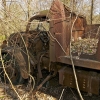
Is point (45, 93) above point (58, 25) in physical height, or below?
below

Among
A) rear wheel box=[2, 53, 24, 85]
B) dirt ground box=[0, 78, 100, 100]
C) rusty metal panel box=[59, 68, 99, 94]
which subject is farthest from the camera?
rear wheel box=[2, 53, 24, 85]

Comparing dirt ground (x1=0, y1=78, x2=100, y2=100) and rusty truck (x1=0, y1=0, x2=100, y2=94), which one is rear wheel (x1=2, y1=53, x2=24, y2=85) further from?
dirt ground (x1=0, y1=78, x2=100, y2=100)

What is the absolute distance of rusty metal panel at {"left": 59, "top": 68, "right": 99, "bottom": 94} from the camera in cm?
302

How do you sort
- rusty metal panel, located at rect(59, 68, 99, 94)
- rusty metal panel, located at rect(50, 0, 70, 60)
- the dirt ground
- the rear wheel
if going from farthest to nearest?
the rear wheel → the dirt ground → rusty metal panel, located at rect(50, 0, 70, 60) → rusty metal panel, located at rect(59, 68, 99, 94)

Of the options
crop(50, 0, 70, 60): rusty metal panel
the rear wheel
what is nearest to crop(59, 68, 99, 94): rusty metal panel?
crop(50, 0, 70, 60): rusty metal panel

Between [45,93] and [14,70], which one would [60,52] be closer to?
[45,93]

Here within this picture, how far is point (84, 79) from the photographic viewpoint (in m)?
3.15

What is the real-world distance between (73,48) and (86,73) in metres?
0.83

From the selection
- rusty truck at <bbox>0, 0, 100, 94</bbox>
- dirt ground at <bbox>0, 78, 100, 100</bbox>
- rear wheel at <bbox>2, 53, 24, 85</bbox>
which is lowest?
dirt ground at <bbox>0, 78, 100, 100</bbox>

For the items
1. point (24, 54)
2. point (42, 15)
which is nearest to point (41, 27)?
point (42, 15)

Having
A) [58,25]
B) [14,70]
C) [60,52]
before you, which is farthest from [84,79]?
[14,70]

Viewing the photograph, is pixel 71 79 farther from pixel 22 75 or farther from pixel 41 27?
pixel 41 27

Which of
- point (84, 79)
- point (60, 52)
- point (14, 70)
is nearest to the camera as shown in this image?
point (84, 79)

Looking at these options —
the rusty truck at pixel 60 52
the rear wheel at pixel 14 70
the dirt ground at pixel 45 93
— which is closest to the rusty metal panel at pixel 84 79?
the rusty truck at pixel 60 52
